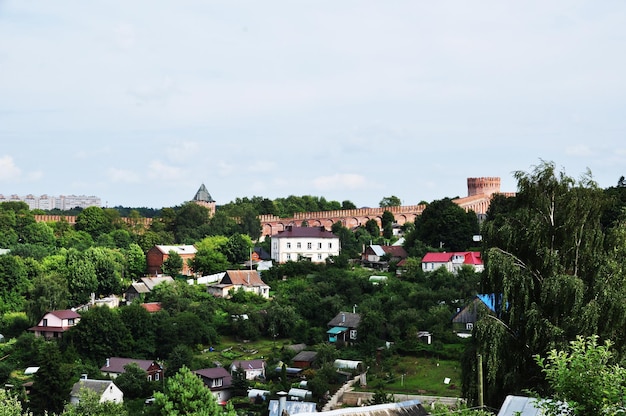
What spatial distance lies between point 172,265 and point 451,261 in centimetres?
1641

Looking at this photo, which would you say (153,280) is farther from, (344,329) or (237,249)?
(344,329)

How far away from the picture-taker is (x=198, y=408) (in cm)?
2194

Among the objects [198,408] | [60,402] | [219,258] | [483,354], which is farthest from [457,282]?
[483,354]

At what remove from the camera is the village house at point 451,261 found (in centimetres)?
4788

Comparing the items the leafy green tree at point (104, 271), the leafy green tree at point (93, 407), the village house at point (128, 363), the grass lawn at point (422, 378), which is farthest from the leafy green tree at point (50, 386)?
the leafy green tree at point (104, 271)

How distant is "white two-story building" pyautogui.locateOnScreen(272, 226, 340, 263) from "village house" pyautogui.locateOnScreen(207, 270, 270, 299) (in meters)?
7.18

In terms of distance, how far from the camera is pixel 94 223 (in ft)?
204

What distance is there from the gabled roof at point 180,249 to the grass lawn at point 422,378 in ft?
71.7

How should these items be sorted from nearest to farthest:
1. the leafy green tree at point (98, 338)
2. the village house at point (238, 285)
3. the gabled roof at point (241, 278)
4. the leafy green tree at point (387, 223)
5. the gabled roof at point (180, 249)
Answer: the leafy green tree at point (98, 338) → the village house at point (238, 285) → the gabled roof at point (241, 278) → the gabled roof at point (180, 249) → the leafy green tree at point (387, 223)

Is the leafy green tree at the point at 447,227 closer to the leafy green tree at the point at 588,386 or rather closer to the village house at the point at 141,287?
the village house at the point at 141,287

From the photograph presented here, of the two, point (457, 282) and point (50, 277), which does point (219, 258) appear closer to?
point (50, 277)

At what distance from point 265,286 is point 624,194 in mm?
19342

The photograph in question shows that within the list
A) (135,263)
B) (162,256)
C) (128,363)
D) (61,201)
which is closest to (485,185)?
(162,256)

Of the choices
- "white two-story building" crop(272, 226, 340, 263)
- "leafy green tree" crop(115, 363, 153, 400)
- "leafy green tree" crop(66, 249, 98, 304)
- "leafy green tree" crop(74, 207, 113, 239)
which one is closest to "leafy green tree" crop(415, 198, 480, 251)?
"white two-story building" crop(272, 226, 340, 263)
